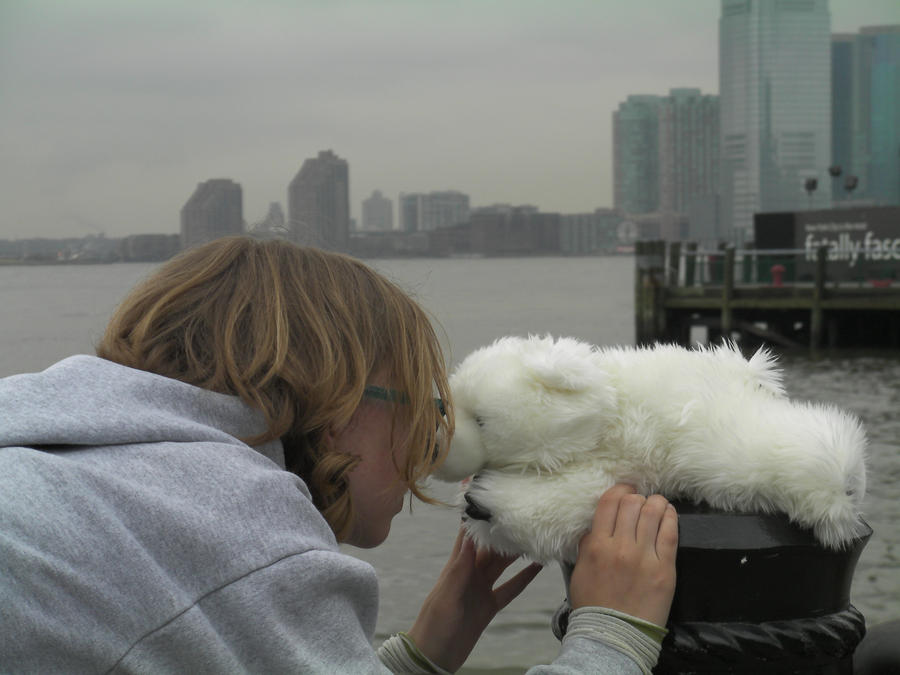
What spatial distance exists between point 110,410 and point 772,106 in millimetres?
136419

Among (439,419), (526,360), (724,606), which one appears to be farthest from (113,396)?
(724,606)

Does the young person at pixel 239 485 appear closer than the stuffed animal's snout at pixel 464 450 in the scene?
Yes

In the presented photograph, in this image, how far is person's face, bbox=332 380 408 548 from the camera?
1473 mm

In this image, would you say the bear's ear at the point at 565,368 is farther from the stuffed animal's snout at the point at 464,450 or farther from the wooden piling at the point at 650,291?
the wooden piling at the point at 650,291

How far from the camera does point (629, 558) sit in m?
1.42

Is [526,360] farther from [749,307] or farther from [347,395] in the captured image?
[749,307]

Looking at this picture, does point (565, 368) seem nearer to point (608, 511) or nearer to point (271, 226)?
point (608, 511)

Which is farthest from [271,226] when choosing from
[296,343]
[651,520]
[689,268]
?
[689,268]

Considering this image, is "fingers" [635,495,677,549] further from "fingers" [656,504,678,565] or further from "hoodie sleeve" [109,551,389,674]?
"hoodie sleeve" [109,551,389,674]

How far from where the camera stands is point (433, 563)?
686 cm

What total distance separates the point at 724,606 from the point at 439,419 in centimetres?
51

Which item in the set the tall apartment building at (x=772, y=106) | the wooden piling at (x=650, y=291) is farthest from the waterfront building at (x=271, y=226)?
the tall apartment building at (x=772, y=106)

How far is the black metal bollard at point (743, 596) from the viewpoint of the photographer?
1482 mm

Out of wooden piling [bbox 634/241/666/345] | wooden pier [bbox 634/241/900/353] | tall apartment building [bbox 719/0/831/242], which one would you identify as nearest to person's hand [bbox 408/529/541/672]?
wooden pier [bbox 634/241/900/353]
